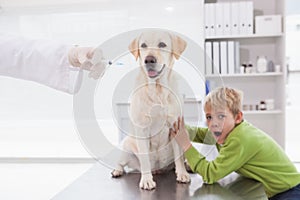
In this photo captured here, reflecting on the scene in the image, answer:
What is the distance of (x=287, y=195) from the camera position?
4.15 ft

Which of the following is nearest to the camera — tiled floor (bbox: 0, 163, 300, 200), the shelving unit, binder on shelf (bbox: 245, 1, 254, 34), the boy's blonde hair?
the boy's blonde hair

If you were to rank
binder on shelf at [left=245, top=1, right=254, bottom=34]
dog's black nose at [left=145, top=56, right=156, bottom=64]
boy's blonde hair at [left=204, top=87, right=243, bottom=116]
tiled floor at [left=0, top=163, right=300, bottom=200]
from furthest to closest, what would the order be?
binder on shelf at [left=245, top=1, right=254, bottom=34]
tiled floor at [left=0, top=163, right=300, bottom=200]
boy's blonde hair at [left=204, top=87, right=243, bottom=116]
dog's black nose at [left=145, top=56, right=156, bottom=64]

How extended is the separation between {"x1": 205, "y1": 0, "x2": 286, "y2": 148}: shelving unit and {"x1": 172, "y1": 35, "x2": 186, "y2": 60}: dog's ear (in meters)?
2.20

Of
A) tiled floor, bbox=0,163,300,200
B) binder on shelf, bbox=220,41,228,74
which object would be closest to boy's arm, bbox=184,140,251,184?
tiled floor, bbox=0,163,300,200

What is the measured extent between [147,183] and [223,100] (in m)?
0.36

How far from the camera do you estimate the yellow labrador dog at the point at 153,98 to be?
3.37 ft

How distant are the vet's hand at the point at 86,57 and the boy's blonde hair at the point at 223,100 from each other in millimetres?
365

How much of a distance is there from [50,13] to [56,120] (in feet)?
3.77

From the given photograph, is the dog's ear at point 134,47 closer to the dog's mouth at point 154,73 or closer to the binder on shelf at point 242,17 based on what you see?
the dog's mouth at point 154,73

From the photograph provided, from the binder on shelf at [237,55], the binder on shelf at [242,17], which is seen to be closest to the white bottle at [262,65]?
the binder on shelf at [237,55]

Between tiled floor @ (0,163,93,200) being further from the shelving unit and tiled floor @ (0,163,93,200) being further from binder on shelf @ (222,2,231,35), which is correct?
binder on shelf @ (222,2,231,35)

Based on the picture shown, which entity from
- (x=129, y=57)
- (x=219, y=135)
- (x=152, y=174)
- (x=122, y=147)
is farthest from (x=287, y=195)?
(x=129, y=57)

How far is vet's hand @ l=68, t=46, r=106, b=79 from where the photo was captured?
1028 millimetres

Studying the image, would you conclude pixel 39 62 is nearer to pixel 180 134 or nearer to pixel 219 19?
pixel 180 134
